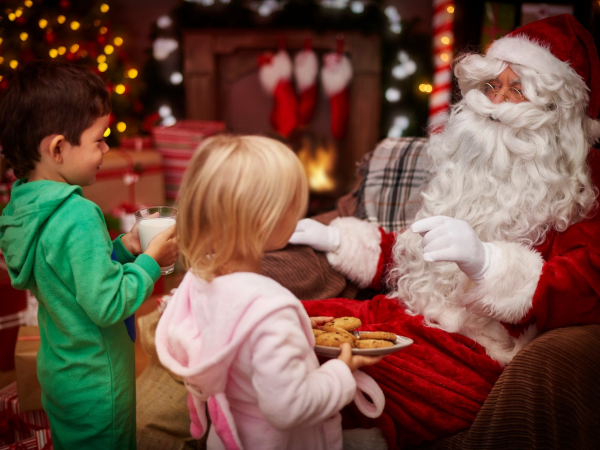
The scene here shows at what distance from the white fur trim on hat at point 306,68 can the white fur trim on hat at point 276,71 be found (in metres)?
0.07

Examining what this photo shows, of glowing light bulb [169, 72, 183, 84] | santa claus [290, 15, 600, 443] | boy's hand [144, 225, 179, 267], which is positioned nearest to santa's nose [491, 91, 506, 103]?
santa claus [290, 15, 600, 443]

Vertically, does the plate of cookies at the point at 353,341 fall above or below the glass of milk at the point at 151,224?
below

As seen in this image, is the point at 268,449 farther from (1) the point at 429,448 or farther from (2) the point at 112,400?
(1) the point at 429,448

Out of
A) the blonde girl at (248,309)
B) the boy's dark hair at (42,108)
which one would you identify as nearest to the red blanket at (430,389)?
the blonde girl at (248,309)

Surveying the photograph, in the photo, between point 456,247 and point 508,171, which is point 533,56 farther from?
point 456,247

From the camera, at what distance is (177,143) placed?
13.4ft

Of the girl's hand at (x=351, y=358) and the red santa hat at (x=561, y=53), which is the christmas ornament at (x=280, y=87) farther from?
the girl's hand at (x=351, y=358)

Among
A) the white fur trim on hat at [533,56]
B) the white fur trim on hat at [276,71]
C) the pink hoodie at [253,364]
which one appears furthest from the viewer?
the white fur trim on hat at [276,71]

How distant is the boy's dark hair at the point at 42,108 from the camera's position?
1.17m

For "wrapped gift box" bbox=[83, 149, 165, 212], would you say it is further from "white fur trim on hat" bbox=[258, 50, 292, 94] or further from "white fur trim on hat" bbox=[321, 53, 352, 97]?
"white fur trim on hat" bbox=[321, 53, 352, 97]

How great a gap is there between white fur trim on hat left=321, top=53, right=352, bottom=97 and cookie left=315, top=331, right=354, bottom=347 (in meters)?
3.51

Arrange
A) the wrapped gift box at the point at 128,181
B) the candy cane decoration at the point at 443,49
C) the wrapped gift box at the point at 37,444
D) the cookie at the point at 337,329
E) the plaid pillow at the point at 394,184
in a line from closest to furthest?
the cookie at the point at 337,329, the wrapped gift box at the point at 37,444, the plaid pillow at the point at 394,184, the wrapped gift box at the point at 128,181, the candy cane decoration at the point at 443,49

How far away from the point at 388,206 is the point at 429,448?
3.26 ft

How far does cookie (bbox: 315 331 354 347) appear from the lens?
3.75 ft
